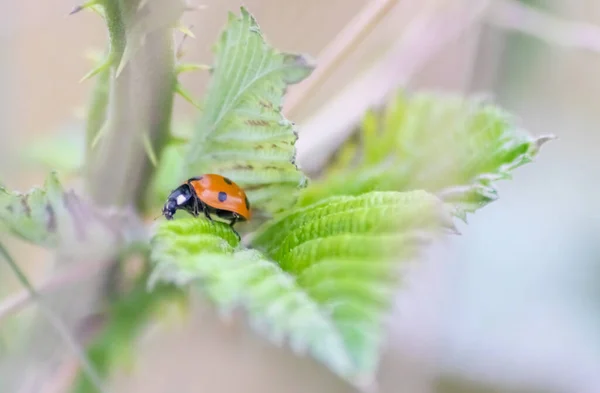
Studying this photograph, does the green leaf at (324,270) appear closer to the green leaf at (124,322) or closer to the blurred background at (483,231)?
the green leaf at (124,322)

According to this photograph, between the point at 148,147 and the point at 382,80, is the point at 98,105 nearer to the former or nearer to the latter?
the point at 148,147

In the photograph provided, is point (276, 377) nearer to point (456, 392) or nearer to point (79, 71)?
point (456, 392)

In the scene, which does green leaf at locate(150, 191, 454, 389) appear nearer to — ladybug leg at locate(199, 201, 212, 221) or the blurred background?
ladybug leg at locate(199, 201, 212, 221)

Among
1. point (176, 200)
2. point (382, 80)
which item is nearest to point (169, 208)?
point (176, 200)

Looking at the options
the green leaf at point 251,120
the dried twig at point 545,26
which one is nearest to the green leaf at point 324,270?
the green leaf at point 251,120

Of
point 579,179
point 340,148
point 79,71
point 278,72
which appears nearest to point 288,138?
point 278,72

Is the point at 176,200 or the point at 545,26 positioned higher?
the point at 545,26

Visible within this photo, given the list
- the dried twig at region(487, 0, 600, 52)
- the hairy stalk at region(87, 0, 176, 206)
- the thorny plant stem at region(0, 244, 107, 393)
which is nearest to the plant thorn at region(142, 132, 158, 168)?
the hairy stalk at region(87, 0, 176, 206)
